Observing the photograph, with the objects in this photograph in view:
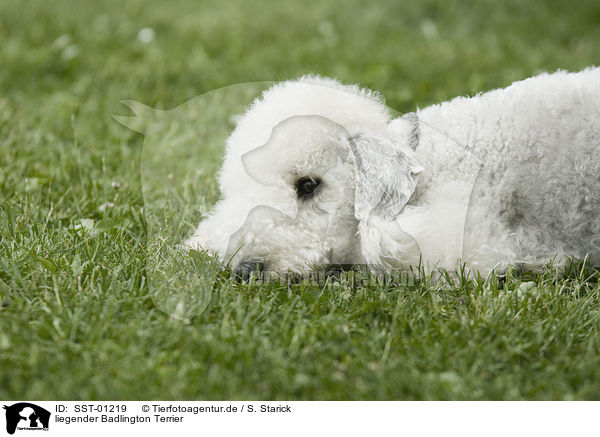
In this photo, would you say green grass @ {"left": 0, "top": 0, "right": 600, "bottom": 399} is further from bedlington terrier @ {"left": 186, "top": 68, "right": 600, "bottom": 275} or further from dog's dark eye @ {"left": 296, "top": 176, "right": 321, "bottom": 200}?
dog's dark eye @ {"left": 296, "top": 176, "right": 321, "bottom": 200}

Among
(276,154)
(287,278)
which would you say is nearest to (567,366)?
(287,278)

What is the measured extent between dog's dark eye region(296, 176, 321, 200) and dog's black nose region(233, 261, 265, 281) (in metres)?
0.37

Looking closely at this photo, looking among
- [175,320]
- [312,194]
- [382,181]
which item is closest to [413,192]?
[382,181]

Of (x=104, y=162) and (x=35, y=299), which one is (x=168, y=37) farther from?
(x=35, y=299)

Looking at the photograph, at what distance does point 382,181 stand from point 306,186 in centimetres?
36

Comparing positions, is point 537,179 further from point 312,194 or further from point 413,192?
point 312,194

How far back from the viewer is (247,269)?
295cm

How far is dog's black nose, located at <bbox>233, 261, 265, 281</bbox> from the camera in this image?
9.63ft

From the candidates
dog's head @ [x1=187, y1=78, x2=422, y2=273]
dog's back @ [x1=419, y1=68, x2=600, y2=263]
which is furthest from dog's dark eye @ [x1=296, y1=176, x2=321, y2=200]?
dog's back @ [x1=419, y1=68, x2=600, y2=263]

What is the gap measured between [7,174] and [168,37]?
3566mm
